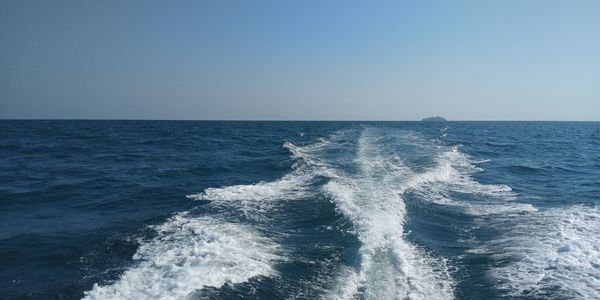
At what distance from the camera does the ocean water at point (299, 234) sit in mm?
6398

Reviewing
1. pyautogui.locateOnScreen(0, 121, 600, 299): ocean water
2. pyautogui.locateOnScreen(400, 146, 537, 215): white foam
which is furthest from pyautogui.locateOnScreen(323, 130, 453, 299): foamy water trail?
pyautogui.locateOnScreen(400, 146, 537, 215): white foam

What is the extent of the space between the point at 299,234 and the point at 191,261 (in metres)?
2.93

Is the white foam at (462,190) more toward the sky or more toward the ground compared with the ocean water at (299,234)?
more toward the sky

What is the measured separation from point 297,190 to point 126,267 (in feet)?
24.9

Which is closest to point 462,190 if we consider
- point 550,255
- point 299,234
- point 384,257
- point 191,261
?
point 550,255

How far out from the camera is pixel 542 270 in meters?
7.16

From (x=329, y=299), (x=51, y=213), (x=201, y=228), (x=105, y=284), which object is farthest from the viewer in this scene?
(x=51, y=213)

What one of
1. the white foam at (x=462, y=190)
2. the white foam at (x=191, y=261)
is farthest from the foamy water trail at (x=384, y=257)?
the white foam at (x=191, y=261)

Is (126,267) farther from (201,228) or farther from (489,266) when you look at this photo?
(489,266)

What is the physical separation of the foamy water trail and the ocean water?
1.4 inches

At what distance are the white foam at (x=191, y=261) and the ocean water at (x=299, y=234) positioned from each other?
0.04m

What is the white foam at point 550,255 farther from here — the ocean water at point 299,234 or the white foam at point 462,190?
the white foam at point 462,190

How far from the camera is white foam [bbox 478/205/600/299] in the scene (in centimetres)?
648

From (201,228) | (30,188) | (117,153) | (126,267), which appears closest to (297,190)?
(201,228)
